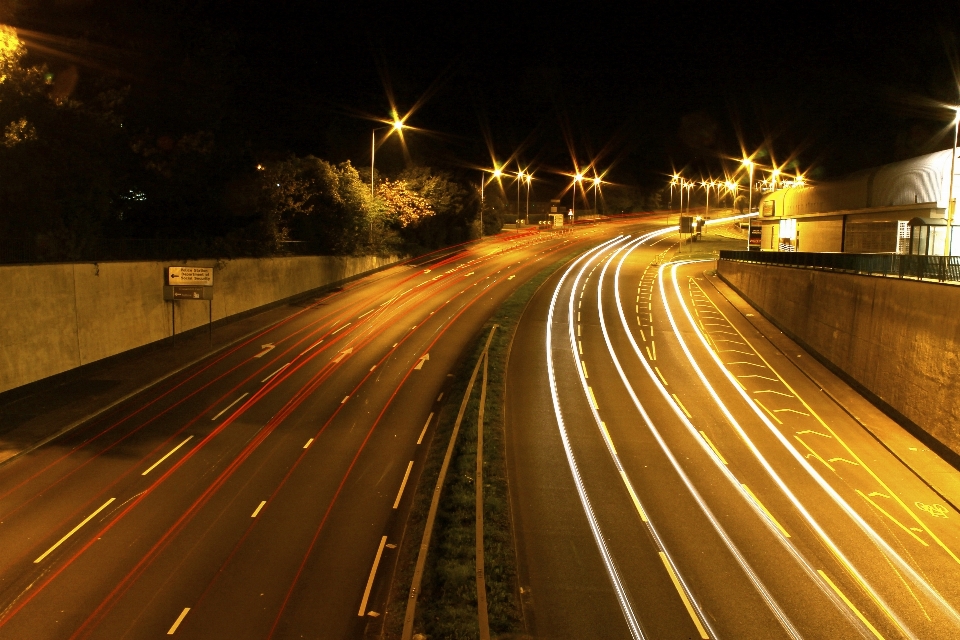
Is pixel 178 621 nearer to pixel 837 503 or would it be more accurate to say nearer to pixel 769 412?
pixel 837 503

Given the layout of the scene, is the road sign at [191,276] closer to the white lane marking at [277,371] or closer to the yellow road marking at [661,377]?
the white lane marking at [277,371]

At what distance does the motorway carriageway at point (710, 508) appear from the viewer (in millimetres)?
10875

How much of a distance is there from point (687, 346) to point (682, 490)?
635 inches

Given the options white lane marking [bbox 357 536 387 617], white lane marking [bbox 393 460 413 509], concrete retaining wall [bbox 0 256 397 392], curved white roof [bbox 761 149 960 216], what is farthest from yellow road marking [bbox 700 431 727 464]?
concrete retaining wall [bbox 0 256 397 392]

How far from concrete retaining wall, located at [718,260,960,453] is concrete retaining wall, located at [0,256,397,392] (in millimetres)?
25448

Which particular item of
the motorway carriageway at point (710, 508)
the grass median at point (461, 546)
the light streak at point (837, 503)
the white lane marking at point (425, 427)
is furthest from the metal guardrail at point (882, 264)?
the white lane marking at point (425, 427)

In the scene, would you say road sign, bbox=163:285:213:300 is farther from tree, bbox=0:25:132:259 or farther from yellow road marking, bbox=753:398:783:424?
yellow road marking, bbox=753:398:783:424

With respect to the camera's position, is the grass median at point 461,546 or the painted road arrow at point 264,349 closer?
the grass median at point 461,546

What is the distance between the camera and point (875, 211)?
121 feet

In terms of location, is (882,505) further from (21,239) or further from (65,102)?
(65,102)

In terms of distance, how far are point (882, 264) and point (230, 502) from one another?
20622mm

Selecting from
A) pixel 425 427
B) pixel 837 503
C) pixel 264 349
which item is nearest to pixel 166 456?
pixel 425 427

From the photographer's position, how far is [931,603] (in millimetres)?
11352

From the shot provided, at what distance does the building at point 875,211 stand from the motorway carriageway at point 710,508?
8323mm
